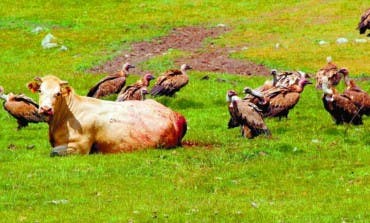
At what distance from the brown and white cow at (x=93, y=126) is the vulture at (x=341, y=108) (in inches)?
207

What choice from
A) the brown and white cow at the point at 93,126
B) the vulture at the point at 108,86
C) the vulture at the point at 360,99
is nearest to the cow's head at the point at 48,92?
the brown and white cow at the point at 93,126

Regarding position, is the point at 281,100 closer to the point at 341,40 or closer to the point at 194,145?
the point at 194,145

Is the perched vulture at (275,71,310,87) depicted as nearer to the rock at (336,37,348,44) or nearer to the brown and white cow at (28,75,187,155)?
the brown and white cow at (28,75,187,155)

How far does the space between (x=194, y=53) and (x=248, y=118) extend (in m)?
21.1

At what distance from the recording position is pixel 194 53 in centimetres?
4331

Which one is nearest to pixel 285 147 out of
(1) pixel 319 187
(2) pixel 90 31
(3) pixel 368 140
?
(3) pixel 368 140

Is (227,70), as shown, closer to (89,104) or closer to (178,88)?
(178,88)

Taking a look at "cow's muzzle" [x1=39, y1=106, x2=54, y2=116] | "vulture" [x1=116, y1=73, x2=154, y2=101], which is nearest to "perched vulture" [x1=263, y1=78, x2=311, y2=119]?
"vulture" [x1=116, y1=73, x2=154, y2=101]

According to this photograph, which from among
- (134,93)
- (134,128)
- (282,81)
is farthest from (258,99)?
(134,128)

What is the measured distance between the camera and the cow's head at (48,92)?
65.0ft

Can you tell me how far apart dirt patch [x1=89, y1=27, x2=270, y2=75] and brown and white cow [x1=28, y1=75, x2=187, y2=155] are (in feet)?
53.8

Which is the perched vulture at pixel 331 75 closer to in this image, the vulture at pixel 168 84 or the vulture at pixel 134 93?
the vulture at pixel 168 84

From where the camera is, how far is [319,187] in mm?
16797

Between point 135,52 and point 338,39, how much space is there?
909 centimetres
